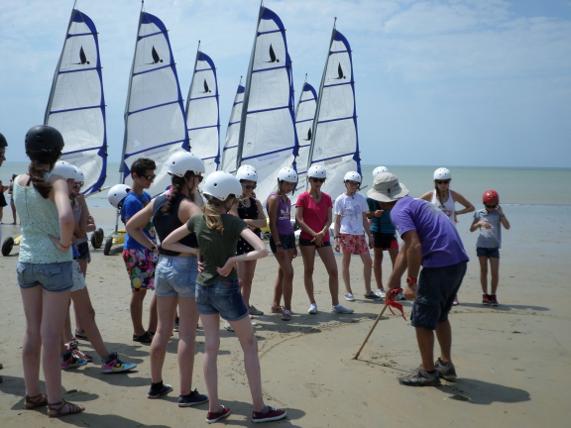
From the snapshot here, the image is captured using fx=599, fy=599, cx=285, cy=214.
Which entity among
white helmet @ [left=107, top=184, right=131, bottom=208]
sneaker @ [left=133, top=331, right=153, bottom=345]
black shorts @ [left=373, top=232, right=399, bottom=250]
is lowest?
sneaker @ [left=133, top=331, right=153, bottom=345]

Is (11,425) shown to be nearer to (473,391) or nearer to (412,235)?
(412,235)

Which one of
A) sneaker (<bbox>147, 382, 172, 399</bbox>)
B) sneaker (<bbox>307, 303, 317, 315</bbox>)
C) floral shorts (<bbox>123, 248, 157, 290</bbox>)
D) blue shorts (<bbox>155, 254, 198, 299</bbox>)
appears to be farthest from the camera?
sneaker (<bbox>307, 303, 317, 315</bbox>)

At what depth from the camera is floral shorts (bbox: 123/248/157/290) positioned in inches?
238

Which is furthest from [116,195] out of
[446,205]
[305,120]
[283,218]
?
[305,120]

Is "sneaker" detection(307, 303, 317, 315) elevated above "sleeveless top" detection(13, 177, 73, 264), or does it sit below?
below

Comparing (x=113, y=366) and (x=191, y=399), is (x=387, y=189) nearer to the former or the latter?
A: (x=191, y=399)

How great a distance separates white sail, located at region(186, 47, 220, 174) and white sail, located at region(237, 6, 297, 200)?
9.75 metres

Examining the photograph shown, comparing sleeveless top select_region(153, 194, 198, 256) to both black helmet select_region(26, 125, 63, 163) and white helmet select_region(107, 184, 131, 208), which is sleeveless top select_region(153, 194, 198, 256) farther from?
white helmet select_region(107, 184, 131, 208)

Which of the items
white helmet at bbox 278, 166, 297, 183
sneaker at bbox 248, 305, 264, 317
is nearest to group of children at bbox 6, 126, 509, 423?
sneaker at bbox 248, 305, 264, 317

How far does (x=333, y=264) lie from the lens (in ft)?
26.1

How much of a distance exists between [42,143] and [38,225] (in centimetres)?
58

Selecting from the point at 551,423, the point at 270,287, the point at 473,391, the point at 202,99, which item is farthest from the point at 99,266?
the point at 202,99

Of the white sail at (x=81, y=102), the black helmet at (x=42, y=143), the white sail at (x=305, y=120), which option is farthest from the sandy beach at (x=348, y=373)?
the white sail at (x=305, y=120)

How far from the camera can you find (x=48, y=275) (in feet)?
13.9
